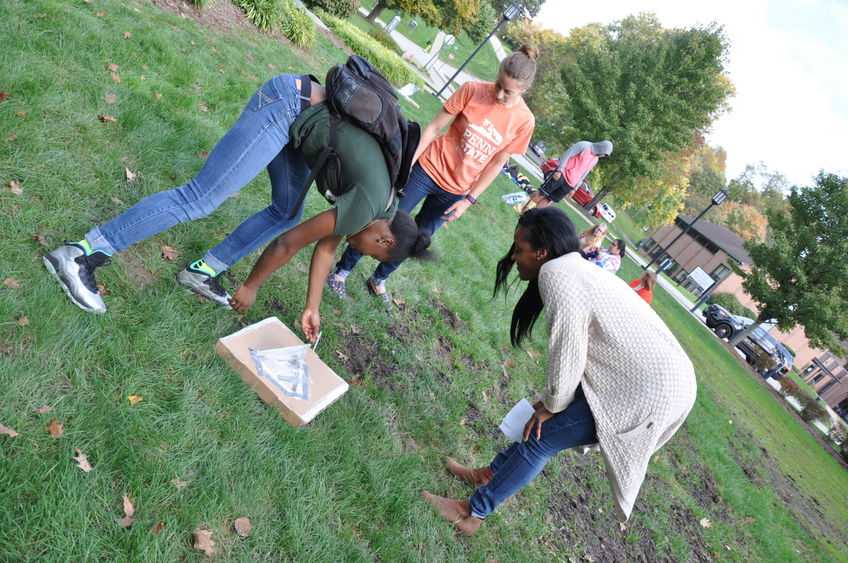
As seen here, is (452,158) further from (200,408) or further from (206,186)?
(200,408)

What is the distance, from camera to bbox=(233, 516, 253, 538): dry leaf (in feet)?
6.79

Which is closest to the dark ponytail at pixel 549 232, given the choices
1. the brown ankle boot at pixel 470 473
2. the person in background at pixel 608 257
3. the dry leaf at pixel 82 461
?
the brown ankle boot at pixel 470 473

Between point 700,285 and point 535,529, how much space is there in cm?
3834

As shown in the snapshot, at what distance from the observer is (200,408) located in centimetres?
241

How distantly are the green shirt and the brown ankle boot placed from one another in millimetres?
1868

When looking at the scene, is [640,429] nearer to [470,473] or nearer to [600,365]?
[600,365]

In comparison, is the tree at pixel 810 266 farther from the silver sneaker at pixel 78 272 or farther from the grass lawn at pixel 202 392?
the silver sneaker at pixel 78 272

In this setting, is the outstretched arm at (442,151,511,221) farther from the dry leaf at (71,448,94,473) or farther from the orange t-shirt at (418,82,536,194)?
the dry leaf at (71,448,94,473)

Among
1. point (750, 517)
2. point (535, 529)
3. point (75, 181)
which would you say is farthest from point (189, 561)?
point (750, 517)

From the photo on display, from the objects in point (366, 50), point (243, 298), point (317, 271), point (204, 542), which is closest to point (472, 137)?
point (317, 271)

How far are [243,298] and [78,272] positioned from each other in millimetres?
822

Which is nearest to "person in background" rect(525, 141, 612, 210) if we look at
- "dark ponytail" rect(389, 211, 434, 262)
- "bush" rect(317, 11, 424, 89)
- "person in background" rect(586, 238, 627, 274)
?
"person in background" rect(586, 238, 627, 274)

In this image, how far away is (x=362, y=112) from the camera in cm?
228

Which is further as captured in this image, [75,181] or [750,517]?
[750,517]
